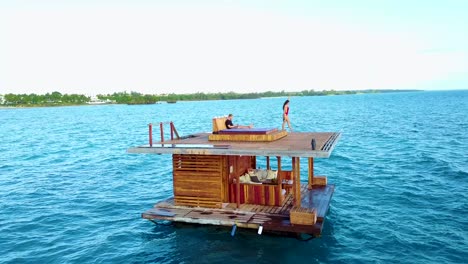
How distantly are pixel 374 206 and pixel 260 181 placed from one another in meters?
7.90

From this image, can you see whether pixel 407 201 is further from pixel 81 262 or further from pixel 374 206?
pixel 81 262

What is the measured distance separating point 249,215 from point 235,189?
180cm

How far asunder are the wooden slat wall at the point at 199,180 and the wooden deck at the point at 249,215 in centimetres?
42

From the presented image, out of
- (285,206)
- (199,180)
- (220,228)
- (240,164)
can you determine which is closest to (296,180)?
(285,206)

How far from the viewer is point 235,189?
18172 millimetres

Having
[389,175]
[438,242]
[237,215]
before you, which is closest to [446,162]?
[389,175]

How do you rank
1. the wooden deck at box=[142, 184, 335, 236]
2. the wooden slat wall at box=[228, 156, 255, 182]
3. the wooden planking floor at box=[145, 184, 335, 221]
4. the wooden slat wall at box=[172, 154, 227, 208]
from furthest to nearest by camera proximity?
the wooden slat wall at box=[172, 154, 227, 208] < the wooden slat wall at box=[228, 156, 255, 182] < the wooden planking floor at box=[145, 184, 335, 221] < the wooden deck at box=[142, 184, 335, 236]

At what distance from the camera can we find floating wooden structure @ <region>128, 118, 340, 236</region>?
16.0 meters

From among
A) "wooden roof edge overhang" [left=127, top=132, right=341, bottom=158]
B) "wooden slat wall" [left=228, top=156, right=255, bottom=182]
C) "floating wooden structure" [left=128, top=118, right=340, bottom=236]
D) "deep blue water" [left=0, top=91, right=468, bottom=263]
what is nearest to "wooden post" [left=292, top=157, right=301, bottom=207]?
"floating wooden structure" [left=128, top=118, right=340, bottom=236]

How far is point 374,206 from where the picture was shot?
22047 millimetres

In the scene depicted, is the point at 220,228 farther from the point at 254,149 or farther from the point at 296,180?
the point at 254,149

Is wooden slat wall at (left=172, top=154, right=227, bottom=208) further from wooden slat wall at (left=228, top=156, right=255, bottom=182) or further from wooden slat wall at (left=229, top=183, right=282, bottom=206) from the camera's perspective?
wooden slat wall at (left=229, top=183, right=282, bottom=206)

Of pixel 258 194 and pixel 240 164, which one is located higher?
pixel 240 164

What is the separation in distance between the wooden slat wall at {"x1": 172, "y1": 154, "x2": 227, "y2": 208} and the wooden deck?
1.39 ft
